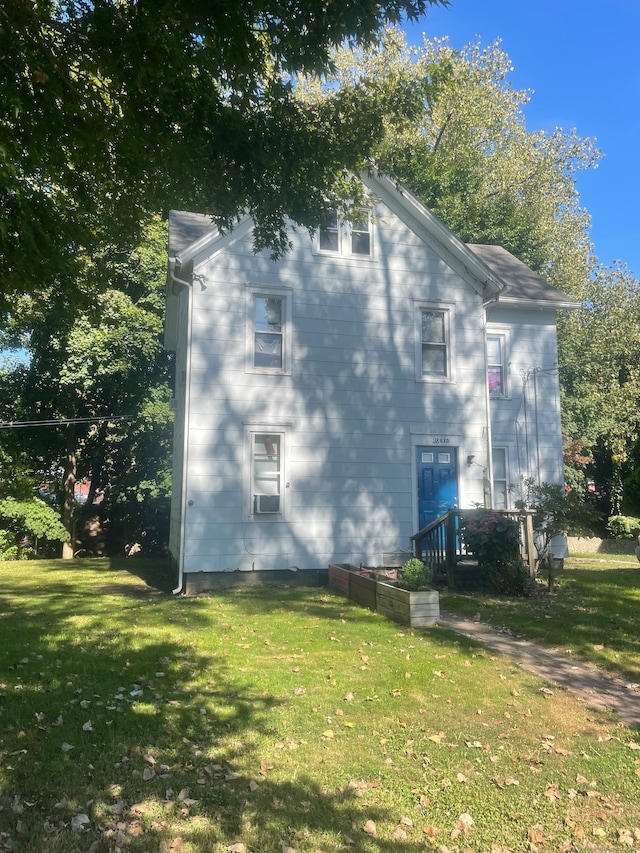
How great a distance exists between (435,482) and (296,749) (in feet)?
34.7

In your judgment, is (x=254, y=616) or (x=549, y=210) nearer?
(x=254, y=616)

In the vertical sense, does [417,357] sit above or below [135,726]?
above

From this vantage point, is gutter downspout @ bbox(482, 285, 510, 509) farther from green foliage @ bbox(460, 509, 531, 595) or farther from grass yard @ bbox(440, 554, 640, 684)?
Result: green foliage @ bbox(460, 509, 531, 595)

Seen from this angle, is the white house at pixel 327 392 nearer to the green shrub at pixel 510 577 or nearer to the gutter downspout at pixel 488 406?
the gutter downspout at pixel 488 406

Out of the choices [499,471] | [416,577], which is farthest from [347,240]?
[416,577]

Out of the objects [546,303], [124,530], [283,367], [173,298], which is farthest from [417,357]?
[124,530]

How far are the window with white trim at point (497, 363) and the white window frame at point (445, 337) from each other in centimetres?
219

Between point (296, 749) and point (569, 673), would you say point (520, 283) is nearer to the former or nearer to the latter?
point (569, 673)

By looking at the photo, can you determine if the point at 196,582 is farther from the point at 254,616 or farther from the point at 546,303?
the point at 546,303

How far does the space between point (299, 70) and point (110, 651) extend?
264 inches

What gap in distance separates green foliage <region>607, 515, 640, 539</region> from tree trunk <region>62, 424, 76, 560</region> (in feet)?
70.6

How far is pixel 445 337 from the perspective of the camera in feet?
51.6

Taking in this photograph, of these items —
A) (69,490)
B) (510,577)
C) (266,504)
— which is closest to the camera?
(510,577)

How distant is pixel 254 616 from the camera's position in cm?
1025
